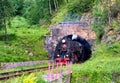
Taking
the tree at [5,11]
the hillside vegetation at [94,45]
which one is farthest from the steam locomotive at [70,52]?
the tree at [5,11]

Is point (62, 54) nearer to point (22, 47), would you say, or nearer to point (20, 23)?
point (22, 47)

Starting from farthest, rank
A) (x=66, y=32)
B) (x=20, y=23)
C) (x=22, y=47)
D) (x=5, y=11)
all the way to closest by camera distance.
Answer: (x=20, y=23)
(x=66, y=32)
(x=5, y=11)
(x=22, y=47)

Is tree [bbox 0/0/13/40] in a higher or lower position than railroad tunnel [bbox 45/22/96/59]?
higher

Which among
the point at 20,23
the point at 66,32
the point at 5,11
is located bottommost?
the point at 20,23

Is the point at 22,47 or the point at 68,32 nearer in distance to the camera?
the point at 22,47

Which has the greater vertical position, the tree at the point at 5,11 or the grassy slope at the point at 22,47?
the tree at the point at 5,11

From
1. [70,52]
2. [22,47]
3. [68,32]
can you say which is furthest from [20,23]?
[70,52]

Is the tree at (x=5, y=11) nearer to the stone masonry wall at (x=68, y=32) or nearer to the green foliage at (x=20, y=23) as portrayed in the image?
the stone masonry wall at (x=68, y=32)

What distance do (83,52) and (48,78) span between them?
17.2 m

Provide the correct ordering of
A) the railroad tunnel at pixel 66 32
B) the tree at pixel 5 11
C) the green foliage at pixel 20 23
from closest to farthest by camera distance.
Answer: the railroad tunnel at pixel 66 32
the tree at pixel 5 11
the green foliage at pixel 20 23

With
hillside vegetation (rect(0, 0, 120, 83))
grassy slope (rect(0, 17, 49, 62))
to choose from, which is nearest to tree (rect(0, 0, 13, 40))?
hillside vegetation (rect(0, 0, 120, 83))

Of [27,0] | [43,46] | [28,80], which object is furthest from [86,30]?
[27,0]

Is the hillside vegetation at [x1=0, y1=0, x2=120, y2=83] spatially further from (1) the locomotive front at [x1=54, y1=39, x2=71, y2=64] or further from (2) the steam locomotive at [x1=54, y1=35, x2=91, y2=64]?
(1) the locomotive front at [x1=54, y1=39, x2=71, y2=64]

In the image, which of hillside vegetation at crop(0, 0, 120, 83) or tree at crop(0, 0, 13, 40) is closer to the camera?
hillside vegetation at crop(0, 0, 120, 83)
